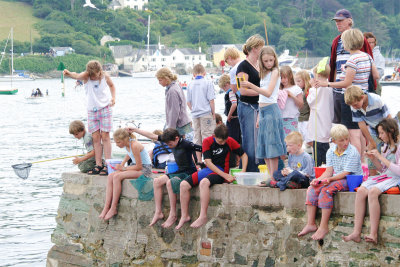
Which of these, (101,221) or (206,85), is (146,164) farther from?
(206,85)

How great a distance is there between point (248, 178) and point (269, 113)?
31.3 inches

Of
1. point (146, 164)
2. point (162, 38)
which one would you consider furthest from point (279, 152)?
point (162, 38)

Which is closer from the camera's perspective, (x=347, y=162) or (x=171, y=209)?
(x=347, y=162)

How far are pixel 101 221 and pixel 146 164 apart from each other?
36.6 inches

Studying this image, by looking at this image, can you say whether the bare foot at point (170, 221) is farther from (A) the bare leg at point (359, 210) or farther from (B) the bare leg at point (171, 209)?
(A) the bare leg at point (359, 210)

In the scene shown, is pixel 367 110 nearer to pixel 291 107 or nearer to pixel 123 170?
pixel 291 107

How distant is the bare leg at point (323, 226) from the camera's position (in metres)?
7.45

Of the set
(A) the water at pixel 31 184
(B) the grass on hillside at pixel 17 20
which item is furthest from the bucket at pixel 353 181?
(B) the grass on hillside at pixel 17 20

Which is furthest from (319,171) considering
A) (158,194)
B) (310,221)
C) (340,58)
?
(158,194)

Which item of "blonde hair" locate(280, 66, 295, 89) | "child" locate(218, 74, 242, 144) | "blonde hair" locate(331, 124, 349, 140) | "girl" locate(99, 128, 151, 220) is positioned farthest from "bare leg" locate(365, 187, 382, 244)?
"child" locate(218, 74, 242, 144)

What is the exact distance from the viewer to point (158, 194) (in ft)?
29.4

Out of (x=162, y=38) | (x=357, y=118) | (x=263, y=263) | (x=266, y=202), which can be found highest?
(x=162, y=38)

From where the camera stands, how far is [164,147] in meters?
10.3

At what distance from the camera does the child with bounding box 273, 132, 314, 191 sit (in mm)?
7895
